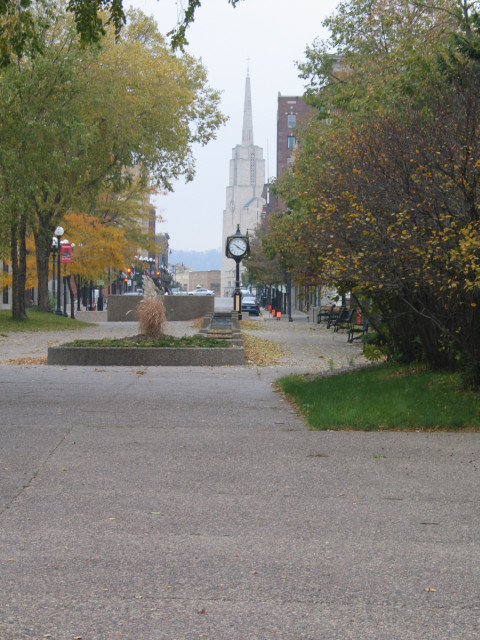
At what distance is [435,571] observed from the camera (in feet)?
16.6

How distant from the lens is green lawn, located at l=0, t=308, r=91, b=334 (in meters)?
34.7

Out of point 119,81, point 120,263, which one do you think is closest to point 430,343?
point 119,81

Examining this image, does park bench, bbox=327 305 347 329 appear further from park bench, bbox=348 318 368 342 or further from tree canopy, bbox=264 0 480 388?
tree canopy, bbox=264 0 480 388

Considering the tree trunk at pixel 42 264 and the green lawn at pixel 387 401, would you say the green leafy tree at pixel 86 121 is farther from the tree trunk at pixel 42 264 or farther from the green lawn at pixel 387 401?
the green lawn at pixel 387 401

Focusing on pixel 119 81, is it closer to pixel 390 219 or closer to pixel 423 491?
pixel 390 219

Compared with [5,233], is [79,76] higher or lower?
higher

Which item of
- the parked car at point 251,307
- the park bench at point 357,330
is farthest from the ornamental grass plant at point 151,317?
the parked car at point 251,307

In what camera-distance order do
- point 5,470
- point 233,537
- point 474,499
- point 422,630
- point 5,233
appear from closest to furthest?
point 422,630 → point 233,537 → point 474,499 → point 5,470 → point 5,233

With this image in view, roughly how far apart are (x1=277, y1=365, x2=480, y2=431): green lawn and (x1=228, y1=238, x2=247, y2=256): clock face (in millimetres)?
28839

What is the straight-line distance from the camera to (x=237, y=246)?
4350 centimetres

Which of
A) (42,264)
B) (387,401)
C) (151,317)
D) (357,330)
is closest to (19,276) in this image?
(42,264)

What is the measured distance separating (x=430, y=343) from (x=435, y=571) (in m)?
9.17

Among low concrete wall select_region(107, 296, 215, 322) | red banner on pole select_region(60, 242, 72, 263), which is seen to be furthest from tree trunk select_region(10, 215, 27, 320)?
low concrete wall select_region(107, 296, 215, 322)

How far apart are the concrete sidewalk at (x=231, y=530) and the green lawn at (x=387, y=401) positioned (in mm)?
533
